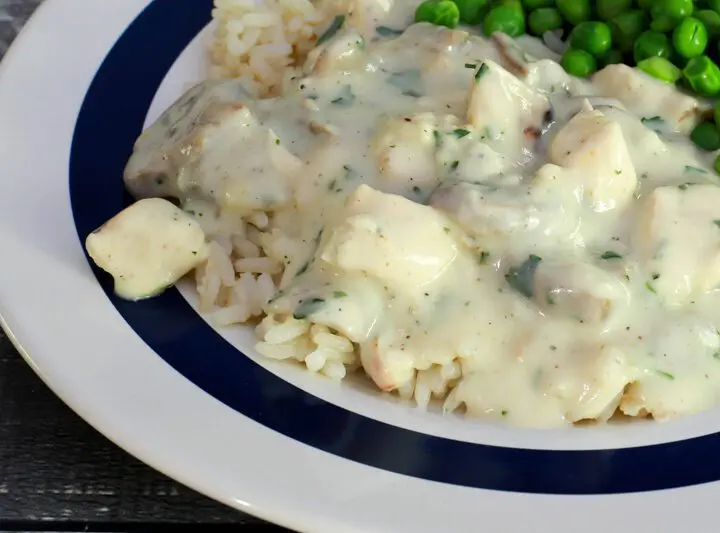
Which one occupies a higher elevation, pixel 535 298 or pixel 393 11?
pixel 393 11

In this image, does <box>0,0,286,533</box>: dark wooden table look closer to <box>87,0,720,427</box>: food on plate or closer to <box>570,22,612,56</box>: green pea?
<box>87,0,720,427</box>: food on plate

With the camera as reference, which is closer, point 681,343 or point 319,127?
point 681,343

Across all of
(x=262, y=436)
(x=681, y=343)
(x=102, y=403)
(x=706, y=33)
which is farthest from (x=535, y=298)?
(x=706, y=33)

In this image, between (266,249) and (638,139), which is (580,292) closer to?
(638,139)

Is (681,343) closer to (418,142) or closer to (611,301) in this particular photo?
(611,301)

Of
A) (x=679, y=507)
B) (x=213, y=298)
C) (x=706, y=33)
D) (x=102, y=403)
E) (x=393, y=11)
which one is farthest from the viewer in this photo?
(x=393, y=11)

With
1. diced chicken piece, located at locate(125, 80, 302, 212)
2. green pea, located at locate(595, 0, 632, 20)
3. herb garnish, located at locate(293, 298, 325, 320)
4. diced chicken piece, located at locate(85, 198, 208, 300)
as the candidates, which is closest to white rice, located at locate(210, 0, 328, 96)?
diced chicken piece, located at locate(125, 80, 302, 212)

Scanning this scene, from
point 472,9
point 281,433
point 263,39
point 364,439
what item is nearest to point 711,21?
point 472,9

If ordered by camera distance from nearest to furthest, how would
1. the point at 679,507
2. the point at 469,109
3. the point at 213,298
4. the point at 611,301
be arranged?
the point at 679,507, the point at 611,301, the point at 213,298, the point at 469,109
